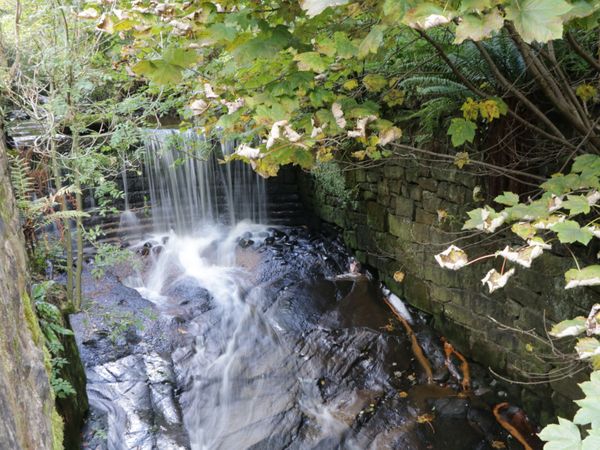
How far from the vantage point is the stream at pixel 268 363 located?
13.1 ft

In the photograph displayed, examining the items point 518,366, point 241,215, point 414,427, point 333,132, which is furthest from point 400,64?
point 241,215

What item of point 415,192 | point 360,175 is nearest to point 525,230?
point 415,192

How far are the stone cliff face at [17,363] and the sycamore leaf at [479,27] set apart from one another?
1634mm

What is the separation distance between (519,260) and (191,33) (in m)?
1.67

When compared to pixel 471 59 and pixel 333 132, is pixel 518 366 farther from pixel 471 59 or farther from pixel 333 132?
pixel 333 132

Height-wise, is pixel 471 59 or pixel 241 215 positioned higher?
pixel 471 59

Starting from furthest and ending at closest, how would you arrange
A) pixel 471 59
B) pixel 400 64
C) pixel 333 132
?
pixel 400 64, pixel 471 59, pixel 333 132

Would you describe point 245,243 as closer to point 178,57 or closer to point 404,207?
point 404,207

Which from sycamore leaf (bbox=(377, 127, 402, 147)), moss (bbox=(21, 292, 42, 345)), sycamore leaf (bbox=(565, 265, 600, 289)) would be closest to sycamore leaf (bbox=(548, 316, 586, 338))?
sycamore leaf (bbox=(565, 265, 600, 289))

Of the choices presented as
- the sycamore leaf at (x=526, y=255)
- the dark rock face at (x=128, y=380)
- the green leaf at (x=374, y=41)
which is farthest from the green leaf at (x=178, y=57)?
the dark rock face at (x=128, y=380)

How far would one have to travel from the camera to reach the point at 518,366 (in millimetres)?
4098

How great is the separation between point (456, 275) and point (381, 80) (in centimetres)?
258

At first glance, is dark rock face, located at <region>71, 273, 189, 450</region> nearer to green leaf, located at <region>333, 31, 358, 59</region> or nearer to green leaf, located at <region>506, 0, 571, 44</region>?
green leaf, located at <region>333, 31, 358, 59</region>

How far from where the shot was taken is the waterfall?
819 cm
